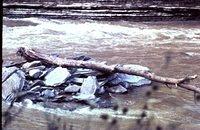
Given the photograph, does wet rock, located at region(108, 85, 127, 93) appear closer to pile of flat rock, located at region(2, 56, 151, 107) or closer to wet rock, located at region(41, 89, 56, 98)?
pile of flat rock, located at region(2, 56, 151, 107)

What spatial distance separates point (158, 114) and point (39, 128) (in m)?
0.93

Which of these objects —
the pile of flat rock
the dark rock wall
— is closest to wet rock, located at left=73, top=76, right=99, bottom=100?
the pile of flat rock

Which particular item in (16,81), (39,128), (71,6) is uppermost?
(71,6)

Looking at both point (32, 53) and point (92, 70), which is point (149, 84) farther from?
point (32, 53)

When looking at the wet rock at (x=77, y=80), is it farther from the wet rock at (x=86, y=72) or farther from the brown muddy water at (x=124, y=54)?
the brown muddy water at (x=124, y=54)

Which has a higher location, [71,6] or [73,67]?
[71,6]

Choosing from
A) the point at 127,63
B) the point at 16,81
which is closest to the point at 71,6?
the point at 127,63

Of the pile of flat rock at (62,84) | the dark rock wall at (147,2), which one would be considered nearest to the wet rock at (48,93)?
the pile of flat rock at (62,84)

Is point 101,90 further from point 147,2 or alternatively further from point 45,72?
point 147,2

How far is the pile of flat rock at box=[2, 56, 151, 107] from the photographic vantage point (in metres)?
3.12

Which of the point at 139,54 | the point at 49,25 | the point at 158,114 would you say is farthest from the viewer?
the point at 49,25

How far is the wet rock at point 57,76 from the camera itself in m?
3.25

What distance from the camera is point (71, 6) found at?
24.3 ft

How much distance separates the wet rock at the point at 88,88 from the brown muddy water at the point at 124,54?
180 mm
